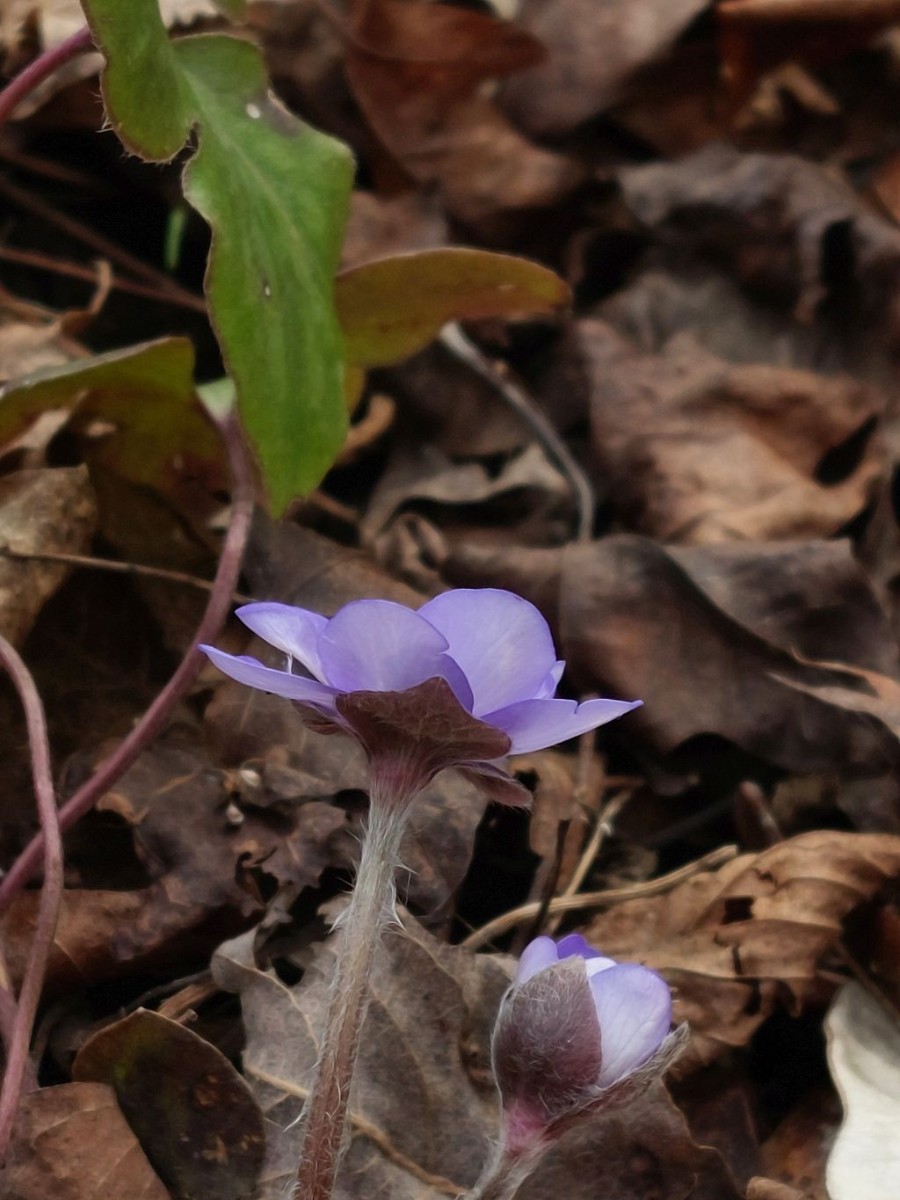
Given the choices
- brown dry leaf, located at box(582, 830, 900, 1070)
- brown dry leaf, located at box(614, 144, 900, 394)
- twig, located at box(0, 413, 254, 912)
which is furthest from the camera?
brown dry leaf, located at box(614, 144, 900, 394)

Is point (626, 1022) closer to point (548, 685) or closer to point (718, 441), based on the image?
point (548, 685)

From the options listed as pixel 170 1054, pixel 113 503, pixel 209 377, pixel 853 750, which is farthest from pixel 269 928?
pixel 209 377

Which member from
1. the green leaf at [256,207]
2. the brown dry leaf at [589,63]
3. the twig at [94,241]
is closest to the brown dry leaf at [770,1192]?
the green leaf at [256,207]

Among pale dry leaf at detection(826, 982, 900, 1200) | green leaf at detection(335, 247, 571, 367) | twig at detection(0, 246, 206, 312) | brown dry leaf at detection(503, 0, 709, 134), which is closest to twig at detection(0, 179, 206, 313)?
twig at detection(0, 246, 206, 312)

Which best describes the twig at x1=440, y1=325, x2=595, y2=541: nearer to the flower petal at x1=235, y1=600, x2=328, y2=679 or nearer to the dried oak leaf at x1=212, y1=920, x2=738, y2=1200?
the dried oak leaf at x1=212, y1=920, x2=738, y2=1200

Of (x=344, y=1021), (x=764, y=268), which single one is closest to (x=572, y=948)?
(x=344, y=1021)

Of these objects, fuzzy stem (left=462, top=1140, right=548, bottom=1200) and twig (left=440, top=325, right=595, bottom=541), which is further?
twig (left=440, top=325, right=595, bottom=541)
